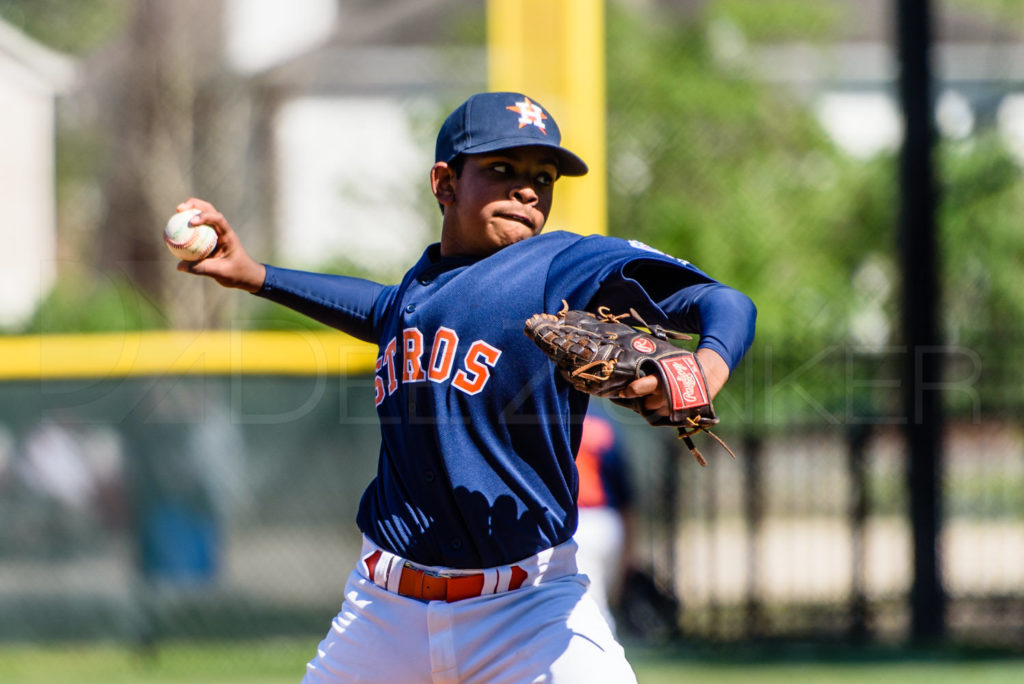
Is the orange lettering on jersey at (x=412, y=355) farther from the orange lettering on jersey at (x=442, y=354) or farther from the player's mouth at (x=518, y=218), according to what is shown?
the player's mouth at (x=518, y=218)

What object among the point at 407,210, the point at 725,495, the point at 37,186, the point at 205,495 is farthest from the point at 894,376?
the point at 37,186

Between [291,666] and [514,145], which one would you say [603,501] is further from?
[514,145]

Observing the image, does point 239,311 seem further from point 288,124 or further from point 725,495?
point 725,495

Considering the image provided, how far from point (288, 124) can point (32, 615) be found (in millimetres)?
7142

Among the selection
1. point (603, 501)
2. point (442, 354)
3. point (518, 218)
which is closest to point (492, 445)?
point (442, 354)

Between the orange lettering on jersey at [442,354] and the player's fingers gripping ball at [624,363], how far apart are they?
0.25m

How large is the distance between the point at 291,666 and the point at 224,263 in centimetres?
366

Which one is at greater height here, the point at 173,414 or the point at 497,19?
the point at 497,19

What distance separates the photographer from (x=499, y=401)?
2.39m

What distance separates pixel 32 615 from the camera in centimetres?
600

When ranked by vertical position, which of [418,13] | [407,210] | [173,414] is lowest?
[173,414]

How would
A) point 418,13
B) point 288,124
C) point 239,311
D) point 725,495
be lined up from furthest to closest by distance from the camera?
point 418,13 → point 288,124 → point 239,311 → point 725,495

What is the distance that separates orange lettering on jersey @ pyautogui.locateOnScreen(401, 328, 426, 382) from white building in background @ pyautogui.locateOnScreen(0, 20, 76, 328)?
13.5m

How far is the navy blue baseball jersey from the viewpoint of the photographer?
2.36 meters
